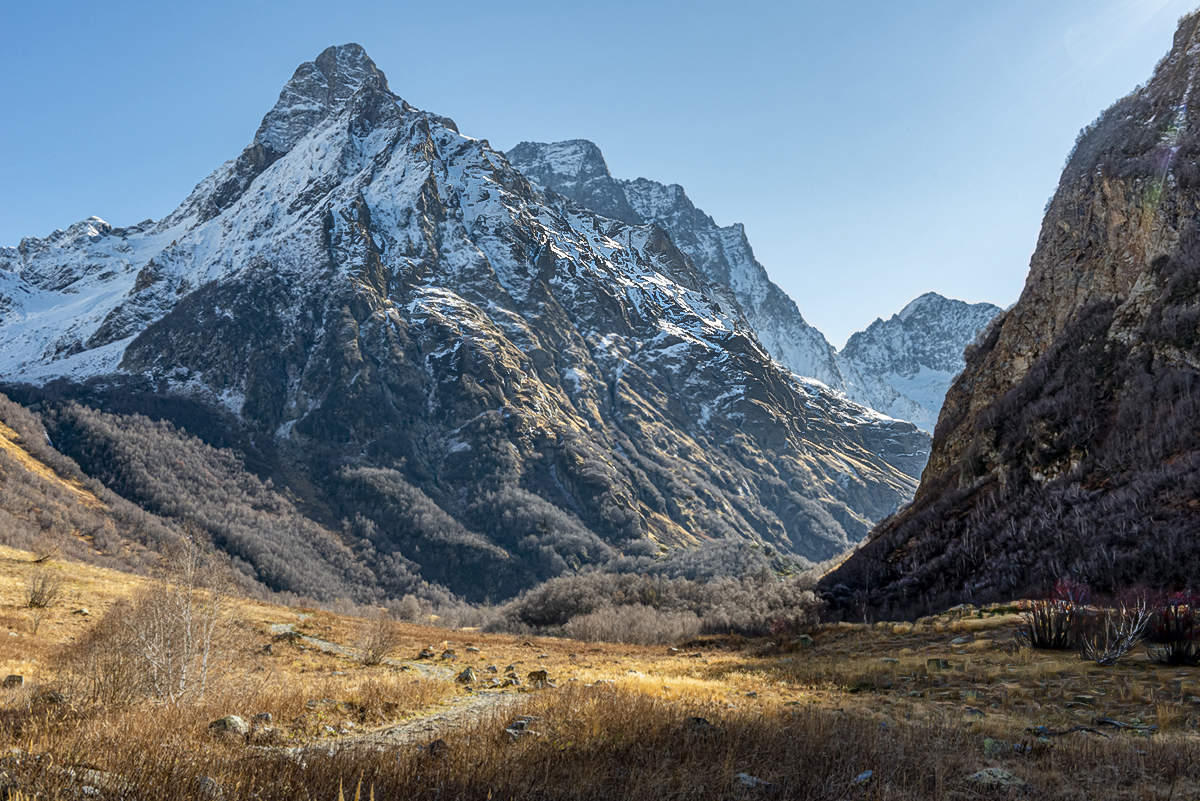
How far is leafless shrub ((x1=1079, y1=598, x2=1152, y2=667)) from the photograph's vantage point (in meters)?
13.5

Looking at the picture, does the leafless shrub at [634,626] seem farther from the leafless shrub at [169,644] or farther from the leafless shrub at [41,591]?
the leafless shrub at [41,591]

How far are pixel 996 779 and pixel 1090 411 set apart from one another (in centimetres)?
3040

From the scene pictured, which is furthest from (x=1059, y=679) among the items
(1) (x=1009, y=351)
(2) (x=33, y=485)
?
(2) (x=33, y=485)

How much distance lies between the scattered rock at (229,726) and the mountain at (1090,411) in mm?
24172

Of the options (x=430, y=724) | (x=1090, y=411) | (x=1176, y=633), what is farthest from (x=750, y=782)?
(x=1090, y=411)

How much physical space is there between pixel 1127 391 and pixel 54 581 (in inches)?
2048

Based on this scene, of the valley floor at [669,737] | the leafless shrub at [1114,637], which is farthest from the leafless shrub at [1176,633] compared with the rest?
the valley floor at [669,737]

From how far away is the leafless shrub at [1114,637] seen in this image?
13.5 meters

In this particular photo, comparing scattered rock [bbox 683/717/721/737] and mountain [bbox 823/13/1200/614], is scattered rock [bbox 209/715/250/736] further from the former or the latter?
mountain [bbox 823/13/1200/614]

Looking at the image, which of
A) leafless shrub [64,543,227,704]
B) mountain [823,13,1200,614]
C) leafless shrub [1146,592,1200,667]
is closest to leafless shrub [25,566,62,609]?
leafless shrub [64,543,227,704]

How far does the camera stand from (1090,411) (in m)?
29.5

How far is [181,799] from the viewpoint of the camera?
4754 mm

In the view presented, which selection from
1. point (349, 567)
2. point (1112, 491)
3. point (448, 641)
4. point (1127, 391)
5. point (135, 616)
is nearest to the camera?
point (135, 616)

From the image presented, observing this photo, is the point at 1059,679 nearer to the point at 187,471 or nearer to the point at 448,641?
the point at 448,641
